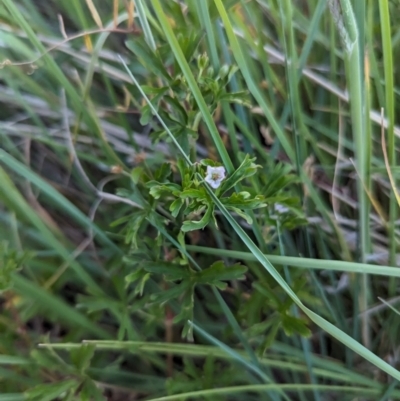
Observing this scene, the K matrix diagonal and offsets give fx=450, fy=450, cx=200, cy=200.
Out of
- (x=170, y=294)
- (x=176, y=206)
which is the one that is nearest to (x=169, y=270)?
(x=170, y=294)

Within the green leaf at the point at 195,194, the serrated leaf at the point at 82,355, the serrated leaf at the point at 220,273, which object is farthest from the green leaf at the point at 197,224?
the serrated leaf at the point at 82,355

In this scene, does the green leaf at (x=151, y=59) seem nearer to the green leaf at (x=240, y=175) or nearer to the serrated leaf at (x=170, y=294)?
the green leaf at (x=240, y=175)

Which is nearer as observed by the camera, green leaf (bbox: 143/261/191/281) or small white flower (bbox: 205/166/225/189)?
small white flower (bbox: 205/166/225/189)

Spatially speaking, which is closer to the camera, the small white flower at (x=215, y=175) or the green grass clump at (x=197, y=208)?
the small white flower at (x=215, y=175)

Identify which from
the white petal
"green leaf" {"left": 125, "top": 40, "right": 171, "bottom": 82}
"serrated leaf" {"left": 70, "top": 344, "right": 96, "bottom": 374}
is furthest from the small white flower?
"serrated leaf" {"left": 70, "top": 344, "right": 96, "bottom": 374}

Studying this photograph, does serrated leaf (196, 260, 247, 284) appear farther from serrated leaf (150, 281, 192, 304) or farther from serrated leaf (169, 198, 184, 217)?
serrated leaf (169, 198, 184, 217)

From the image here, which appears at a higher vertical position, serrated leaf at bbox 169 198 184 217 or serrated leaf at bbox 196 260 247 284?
serrated leaf at bbox 169 198 184 217

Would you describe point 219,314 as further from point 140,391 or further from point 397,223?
point 397,223
